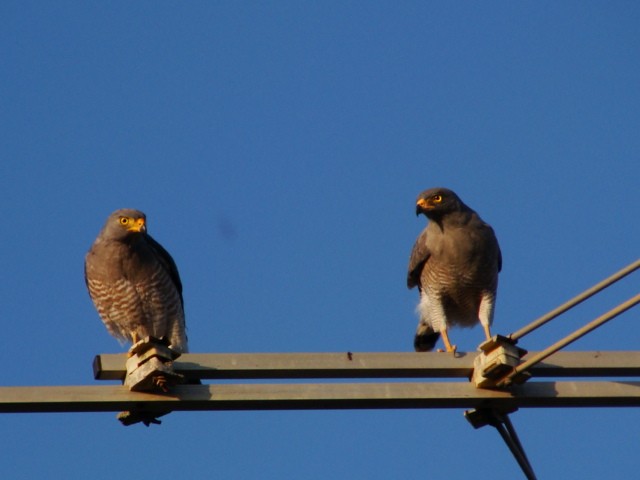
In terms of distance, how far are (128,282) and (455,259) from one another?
A: 3162mm

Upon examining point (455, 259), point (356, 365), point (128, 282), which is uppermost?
point (128, 282)

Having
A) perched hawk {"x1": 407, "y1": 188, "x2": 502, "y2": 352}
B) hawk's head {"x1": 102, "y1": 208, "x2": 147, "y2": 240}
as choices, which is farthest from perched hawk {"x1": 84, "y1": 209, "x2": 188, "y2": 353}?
perched hawk {"x1": 407, "y1": 188, "x2": 502, "y2": 352}

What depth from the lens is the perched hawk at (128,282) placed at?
11383 millimetres

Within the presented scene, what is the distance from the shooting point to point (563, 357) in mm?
6715

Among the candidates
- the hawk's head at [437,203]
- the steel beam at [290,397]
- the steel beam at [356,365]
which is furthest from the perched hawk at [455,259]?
the steel beam at [290,397]

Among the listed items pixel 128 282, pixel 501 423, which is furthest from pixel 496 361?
pixel 128 282

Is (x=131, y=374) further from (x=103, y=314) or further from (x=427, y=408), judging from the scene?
(x=103, y=314)

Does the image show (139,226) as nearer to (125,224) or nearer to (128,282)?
(125,224)

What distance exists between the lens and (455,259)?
11391 millimetres

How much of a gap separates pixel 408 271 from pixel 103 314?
3.06 meters

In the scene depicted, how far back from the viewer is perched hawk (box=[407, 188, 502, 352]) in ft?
37.4

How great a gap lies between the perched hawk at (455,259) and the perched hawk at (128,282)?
2.57 metres

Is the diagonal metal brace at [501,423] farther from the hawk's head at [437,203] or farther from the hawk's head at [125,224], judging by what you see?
the hawk's head at [125,224]

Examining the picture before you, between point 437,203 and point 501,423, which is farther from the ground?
point 437,203
